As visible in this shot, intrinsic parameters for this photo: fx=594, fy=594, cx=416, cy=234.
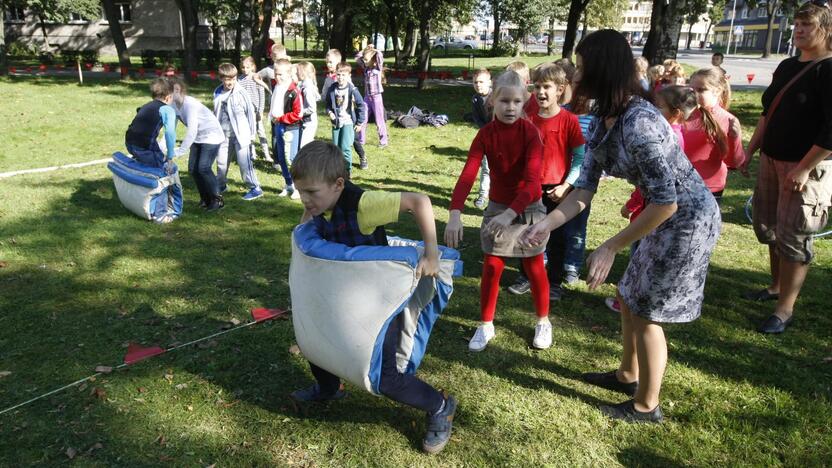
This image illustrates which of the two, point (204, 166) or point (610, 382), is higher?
point (204, 166)

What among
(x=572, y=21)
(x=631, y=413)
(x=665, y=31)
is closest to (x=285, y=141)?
(x=631, y=413)

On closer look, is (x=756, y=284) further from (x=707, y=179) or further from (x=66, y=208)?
(x=66, y=208)

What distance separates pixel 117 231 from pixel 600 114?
591 cm

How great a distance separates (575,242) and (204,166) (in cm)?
472

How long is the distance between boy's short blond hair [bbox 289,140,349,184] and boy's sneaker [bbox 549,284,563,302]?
2899 mm

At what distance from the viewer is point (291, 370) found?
397 centimetres

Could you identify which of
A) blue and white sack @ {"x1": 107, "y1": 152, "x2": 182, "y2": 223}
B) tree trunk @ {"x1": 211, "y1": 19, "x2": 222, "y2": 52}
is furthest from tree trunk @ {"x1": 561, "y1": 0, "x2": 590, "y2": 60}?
tree trunk @ {"x1": 211, "y1": 19, "x2": 222, "y2": 52}

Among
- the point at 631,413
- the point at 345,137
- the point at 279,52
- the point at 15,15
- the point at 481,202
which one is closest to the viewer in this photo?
the point at 631,413

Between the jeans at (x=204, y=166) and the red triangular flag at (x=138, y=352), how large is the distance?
3.71 m

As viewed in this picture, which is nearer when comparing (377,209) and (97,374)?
(377,209)

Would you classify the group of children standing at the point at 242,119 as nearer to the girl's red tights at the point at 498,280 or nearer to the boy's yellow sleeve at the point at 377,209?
the girl's red tights at the point at 498,280

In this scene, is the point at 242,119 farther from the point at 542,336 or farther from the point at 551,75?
the point at 542,336

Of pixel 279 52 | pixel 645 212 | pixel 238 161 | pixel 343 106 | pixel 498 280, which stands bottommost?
pixel 498 280

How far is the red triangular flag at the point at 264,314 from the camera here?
15.3 feet
